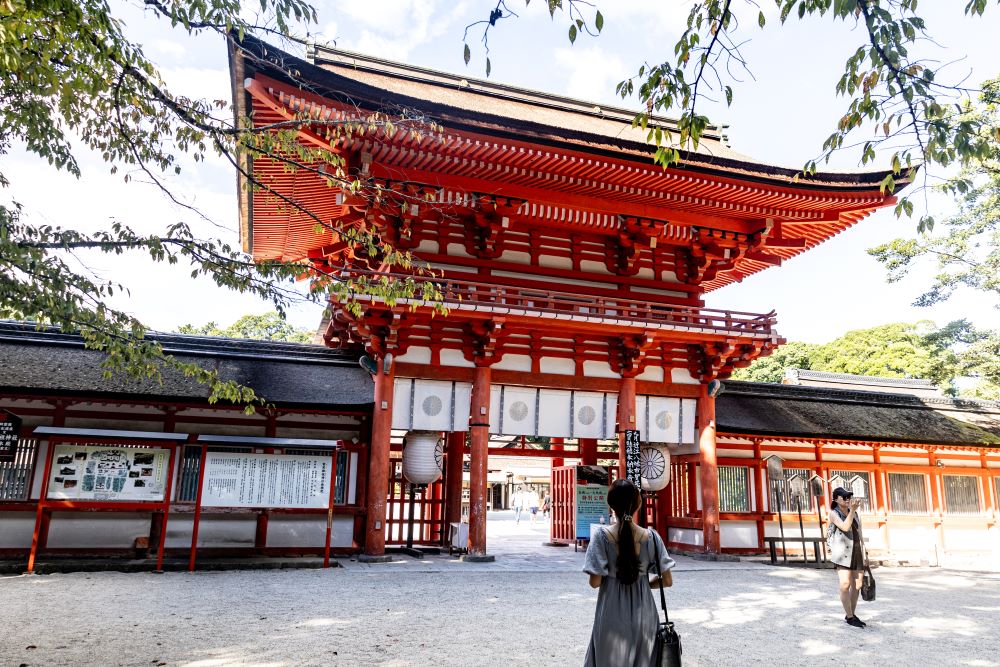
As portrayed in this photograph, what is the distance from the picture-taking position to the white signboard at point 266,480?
1087 centimetres

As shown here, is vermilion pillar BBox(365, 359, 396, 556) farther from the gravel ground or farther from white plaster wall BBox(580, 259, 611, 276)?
white plaster wall BBox(580, 259, 611, 276)

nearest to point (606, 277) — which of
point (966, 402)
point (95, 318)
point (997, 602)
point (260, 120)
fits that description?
point (260, 120)

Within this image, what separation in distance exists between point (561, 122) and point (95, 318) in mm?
12629

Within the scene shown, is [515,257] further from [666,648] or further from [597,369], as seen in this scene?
[666,648]

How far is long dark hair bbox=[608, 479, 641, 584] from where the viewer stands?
409 cm

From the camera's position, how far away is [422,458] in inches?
520

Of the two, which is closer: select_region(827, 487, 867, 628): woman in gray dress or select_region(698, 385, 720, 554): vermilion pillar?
select_region(827, 487, 867, 628): woman in gray dress

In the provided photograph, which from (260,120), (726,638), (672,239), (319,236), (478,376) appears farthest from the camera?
(319,236)

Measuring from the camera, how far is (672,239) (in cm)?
1438

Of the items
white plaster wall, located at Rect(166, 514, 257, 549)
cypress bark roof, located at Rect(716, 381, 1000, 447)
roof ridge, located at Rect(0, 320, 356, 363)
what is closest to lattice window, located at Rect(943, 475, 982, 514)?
cypress bark roof, located at Rect(716, 381, 1000, 447)

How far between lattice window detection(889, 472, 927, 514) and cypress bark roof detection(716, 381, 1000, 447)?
1024 millimetres

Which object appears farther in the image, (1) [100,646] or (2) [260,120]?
(2) [260,120]

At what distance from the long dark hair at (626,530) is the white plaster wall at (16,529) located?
11.4 metres

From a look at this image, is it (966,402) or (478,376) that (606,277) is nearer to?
(478,376)
